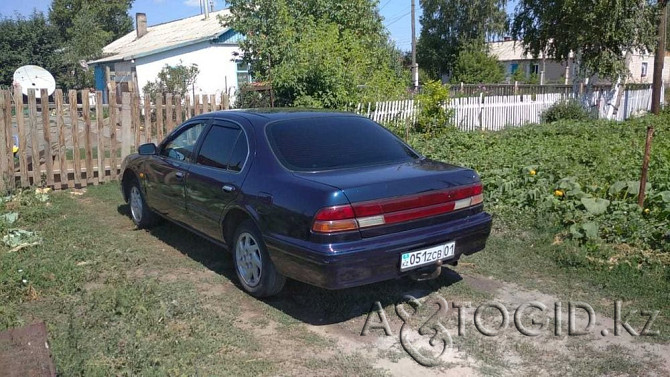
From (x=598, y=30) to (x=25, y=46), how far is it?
102 ft

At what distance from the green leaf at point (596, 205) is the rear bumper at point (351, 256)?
2342 mm

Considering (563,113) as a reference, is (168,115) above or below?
above

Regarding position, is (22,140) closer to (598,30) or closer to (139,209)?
(139,209)

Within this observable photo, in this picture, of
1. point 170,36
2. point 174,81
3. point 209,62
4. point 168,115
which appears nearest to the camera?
point 168,115

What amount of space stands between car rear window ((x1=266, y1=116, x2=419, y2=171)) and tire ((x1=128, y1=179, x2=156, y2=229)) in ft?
8.25

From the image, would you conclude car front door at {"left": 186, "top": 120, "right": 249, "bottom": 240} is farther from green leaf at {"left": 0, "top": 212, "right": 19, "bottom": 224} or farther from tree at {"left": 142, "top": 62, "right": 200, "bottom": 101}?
tree at {"left": 142, "top": 62, "right": 200, "bottom": 101}

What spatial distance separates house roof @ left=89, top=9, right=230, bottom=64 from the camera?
85.4ft

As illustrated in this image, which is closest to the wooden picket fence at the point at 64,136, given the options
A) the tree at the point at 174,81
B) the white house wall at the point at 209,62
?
the tree at the point at 174,81

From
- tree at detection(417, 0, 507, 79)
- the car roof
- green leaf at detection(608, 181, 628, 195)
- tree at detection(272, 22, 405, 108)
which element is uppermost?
tree at detection(417, 0, 507, 79)

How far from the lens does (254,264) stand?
15.1 feet

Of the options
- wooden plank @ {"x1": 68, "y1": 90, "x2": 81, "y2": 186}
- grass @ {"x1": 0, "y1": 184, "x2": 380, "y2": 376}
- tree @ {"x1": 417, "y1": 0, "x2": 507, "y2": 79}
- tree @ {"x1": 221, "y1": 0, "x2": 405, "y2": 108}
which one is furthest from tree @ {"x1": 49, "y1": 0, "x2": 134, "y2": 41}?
grass @ {"x1": 0, "y1": 184, "x2": 380, "y2": 376}

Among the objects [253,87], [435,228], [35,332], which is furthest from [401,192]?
[253,87]

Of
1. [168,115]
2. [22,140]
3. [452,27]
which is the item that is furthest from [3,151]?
[452,27]

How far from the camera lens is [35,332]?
12.7ft
